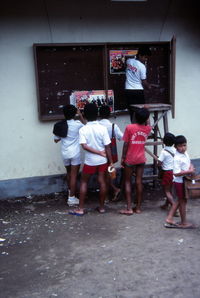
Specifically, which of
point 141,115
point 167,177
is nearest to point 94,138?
point 141,115

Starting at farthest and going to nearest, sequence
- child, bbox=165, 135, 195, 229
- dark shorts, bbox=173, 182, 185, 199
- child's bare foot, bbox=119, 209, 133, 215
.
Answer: child's bare foot, bbox=119, 209, 133, 215 → dark shorts, bbox=173, 182, 185, 199 → child, bbox=165, 135, 195, 229

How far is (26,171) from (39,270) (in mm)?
2527

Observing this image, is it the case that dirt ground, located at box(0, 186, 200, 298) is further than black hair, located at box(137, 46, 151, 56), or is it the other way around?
black hair, located at box(137, 46, 151, 56)

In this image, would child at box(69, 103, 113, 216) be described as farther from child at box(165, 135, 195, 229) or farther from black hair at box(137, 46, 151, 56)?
black hair at box(137, 46, 151, 56)

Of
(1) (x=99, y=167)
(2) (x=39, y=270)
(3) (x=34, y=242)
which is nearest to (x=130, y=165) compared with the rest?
(1) (x=99, y=167)

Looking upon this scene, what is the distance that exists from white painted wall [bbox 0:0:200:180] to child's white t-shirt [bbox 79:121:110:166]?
46.1 inches

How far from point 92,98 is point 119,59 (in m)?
0.83

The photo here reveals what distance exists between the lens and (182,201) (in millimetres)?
5312

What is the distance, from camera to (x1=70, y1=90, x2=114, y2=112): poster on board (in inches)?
268

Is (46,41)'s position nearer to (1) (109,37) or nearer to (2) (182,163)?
(1) (109,37)

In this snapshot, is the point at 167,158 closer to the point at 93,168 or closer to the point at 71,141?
the point at 93,168

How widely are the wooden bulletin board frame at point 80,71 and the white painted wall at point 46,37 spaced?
117mm

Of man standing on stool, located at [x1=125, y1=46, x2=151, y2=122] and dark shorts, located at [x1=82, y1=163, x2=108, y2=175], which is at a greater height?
man standing on stool, located at [x1=125, y1=46, x2=151, y2=122]

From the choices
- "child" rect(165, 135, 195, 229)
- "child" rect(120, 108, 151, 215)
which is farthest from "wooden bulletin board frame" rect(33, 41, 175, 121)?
"child" rect(165, 135, 195, 229)
